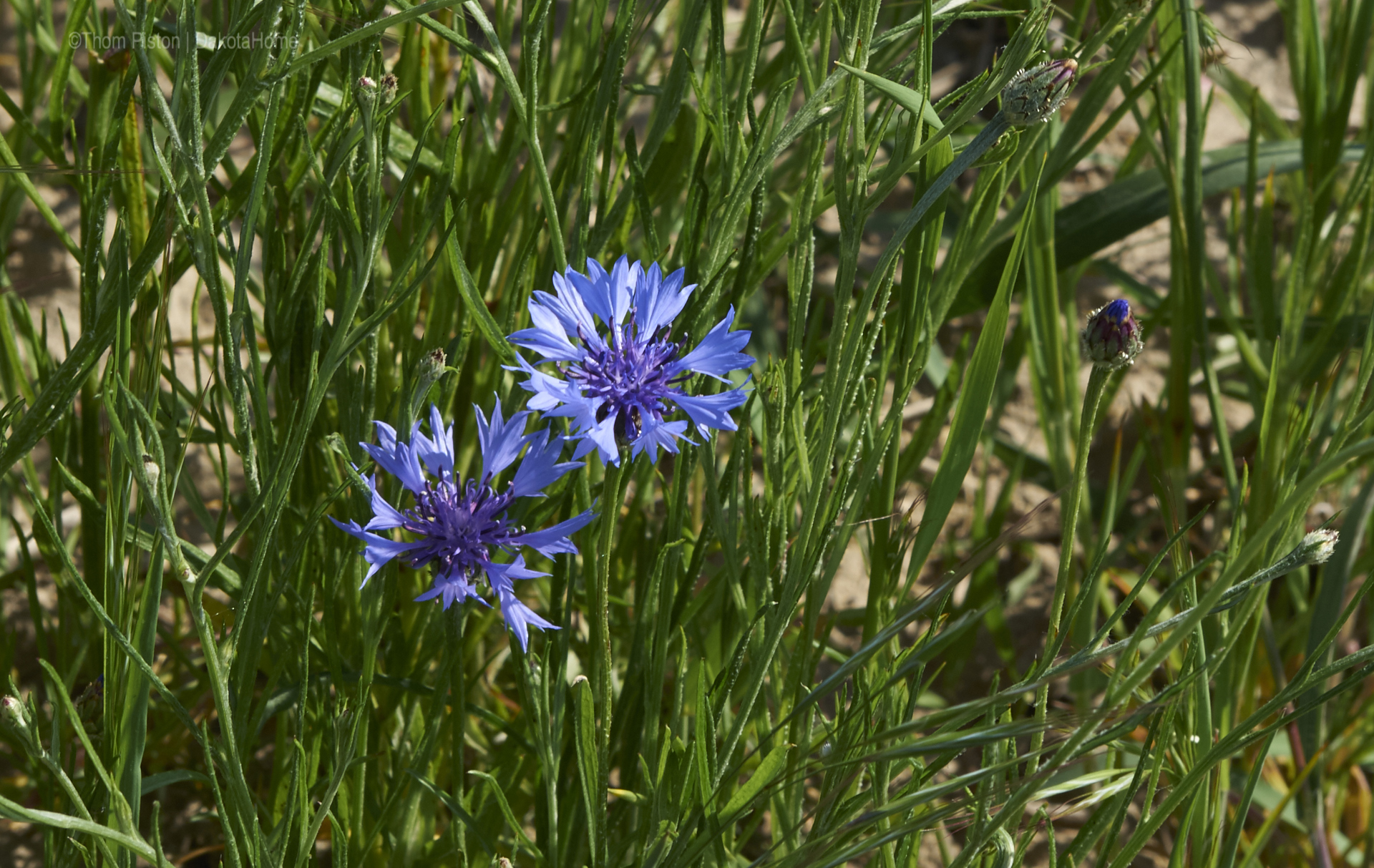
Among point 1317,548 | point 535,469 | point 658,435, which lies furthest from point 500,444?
point 1317,548

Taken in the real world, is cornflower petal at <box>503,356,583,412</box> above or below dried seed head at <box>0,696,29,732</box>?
above

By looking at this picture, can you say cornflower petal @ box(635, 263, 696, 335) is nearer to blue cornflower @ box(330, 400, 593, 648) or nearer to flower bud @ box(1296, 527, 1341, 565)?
blue cornflower @ box(330, 400, 593, 648)

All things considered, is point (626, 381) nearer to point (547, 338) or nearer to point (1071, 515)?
point (547, 338)

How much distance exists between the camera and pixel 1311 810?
3.45ft

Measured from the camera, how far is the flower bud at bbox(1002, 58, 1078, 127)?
20.4 inches

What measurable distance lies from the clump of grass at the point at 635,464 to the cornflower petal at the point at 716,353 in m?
0.02

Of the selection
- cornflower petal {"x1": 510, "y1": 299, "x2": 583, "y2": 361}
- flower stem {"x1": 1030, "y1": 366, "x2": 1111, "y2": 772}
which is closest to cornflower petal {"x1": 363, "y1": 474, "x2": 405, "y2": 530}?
cornflower petal {"x1": 510, "y1": 299, "x2": 583, "y2": 361}

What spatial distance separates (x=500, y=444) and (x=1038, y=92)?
0.35m

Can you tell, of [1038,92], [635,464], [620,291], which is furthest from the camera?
[635,464]

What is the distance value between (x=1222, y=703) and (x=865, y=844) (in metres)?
0.51

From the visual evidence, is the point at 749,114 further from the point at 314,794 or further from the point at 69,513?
the point at 69,513

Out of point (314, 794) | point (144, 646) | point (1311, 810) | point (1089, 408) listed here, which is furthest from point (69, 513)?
point (1311, 810)

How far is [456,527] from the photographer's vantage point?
63 centimetres

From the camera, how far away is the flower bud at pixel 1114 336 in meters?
0.58
